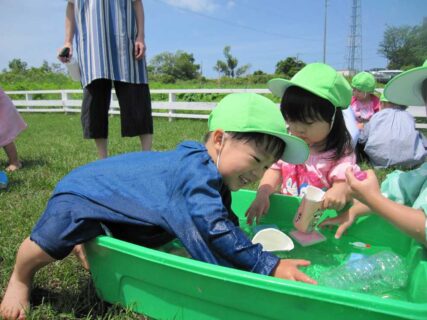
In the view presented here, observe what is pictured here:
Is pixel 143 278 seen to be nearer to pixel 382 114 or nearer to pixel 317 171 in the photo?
pixel 317 171

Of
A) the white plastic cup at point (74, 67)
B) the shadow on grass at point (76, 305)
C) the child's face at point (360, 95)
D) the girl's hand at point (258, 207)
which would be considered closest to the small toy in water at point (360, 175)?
the girl's hand at point (258, 207)

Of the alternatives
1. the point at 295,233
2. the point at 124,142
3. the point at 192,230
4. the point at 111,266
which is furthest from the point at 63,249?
the point at 124,142

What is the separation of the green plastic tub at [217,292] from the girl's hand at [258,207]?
27.9 inches

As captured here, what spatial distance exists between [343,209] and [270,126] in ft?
2.86

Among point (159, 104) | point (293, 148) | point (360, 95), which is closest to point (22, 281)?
point (293, 148)

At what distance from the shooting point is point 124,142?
17.4 feet

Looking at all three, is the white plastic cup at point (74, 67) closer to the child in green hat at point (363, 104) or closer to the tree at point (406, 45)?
the child in green hat at point (363, 104)

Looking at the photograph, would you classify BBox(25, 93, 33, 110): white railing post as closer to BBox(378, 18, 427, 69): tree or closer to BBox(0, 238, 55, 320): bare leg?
BBox(378, 18, 427, 69): tree

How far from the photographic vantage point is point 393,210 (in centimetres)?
137

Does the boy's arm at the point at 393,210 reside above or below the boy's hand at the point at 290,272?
above

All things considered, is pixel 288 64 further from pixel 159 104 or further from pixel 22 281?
pixel 22 281

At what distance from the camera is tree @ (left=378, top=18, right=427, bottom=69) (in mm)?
7735

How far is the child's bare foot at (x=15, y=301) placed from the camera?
1.38m

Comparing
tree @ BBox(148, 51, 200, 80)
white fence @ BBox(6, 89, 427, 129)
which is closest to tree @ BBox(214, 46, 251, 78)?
tree @ BBox(148, 51, 200, 80)
